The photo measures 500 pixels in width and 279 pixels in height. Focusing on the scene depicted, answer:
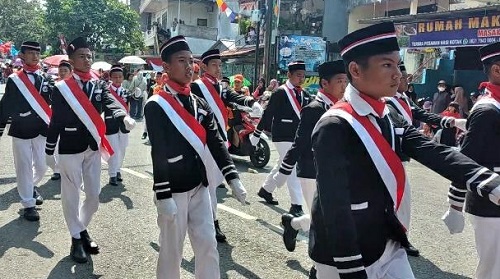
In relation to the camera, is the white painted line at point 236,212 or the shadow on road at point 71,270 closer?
the shadow on road at point 71,270

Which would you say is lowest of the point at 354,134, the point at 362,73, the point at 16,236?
the point at 16,236

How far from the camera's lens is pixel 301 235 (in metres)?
5.91

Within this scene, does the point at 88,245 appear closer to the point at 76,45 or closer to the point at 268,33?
the point at 76,45

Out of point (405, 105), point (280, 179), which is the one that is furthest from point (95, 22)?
point (405, 105)

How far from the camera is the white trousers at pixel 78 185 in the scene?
196 inches

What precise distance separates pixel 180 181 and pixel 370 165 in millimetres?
1640

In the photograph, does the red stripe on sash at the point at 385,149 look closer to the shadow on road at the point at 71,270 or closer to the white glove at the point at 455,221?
the white glove at the point at 455,221

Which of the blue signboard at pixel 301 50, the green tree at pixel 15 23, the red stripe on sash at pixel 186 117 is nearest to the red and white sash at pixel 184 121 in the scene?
the red stripe on sash at pixel 186 117

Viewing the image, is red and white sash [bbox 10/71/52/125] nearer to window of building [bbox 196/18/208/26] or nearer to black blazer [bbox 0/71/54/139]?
black blazer [bbox 0/71/54/139]

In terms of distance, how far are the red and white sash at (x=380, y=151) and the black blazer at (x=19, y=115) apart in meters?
5.05

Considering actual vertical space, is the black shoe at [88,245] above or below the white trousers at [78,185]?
below

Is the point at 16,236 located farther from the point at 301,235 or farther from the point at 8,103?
the point at 301,235

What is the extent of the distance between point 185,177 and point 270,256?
1838 mm

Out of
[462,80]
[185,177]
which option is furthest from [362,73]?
[462,80]
